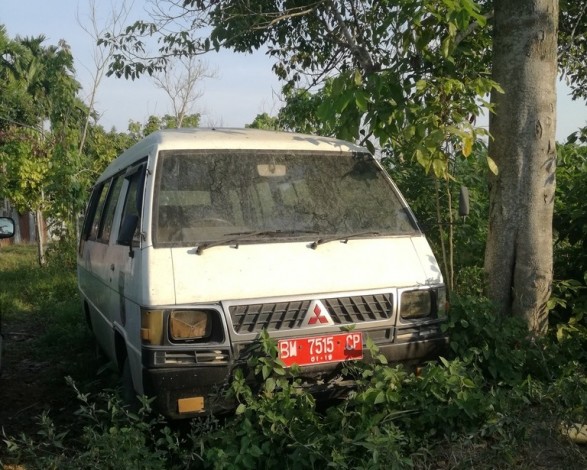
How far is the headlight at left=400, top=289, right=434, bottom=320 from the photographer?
12.6ft

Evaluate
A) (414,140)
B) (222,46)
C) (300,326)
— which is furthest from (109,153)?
(300,326)

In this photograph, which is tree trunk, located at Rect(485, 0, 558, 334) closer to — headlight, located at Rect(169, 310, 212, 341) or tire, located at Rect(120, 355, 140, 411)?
headlight, located at Rect(169, 310, 212, 341)

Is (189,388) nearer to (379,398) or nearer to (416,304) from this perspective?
(379,398)

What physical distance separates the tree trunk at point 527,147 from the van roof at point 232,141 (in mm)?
1175

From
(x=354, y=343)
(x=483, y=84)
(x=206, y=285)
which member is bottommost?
(x=354, y=343)

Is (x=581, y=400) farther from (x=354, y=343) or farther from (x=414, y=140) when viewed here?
(x=414, y=140)

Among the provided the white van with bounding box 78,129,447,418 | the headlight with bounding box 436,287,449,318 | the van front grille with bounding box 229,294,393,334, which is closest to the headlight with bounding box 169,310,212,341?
the white van with bounding box 78,129,447,418

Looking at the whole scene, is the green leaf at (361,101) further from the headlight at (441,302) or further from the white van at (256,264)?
the headlight at (441,302)

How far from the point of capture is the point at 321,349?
3.57 meters

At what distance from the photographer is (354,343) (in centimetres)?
363

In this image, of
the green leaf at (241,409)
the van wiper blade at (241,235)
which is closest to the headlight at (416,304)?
the van wiper blade at (241,235)

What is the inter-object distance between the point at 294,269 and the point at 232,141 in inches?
43.1

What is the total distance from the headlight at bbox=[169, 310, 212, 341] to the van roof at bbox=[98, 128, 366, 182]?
1198 millimetres

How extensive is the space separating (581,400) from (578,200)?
2364mm
